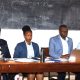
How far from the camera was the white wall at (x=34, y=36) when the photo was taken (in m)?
6.03

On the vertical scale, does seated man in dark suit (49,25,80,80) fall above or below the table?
above

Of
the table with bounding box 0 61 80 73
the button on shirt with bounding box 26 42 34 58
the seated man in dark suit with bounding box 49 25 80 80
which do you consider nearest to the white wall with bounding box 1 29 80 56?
the seated man in dark suit with bounding box 49 25 80 80

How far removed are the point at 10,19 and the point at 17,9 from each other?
27cm

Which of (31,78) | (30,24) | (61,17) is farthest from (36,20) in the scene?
(31,78)

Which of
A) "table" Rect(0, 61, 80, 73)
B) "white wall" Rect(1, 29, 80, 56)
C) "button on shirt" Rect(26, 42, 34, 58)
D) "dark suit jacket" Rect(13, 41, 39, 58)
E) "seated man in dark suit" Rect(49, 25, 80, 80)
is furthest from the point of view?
"white wall" Rect(1, 29, 80, 56)

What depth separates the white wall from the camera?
603cm

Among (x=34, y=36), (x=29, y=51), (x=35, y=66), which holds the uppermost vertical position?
(x=34, y=36)

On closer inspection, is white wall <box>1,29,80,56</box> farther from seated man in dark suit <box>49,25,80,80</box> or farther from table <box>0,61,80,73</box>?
table <box>0,61,80,73</box>

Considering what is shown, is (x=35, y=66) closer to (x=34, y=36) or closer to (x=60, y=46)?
(x=60, y=46)

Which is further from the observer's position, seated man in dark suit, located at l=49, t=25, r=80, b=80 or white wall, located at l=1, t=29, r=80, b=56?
white wall, located at l=1, t=29, r=80, b=56

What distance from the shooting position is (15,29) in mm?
6027

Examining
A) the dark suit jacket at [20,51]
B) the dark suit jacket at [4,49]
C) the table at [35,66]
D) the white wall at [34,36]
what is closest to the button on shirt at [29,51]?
the dark suit jacket at [20,51]

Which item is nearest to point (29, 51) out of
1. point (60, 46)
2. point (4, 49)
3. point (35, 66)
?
point (4, 49)

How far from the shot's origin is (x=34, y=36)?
6133mm
